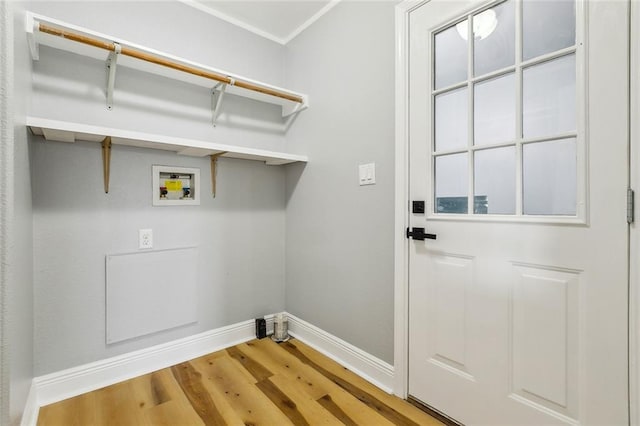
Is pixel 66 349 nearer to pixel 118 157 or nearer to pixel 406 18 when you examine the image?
pixel 118 157

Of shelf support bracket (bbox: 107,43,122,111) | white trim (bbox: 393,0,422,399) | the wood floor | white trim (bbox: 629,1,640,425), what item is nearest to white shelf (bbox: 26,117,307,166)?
shelf support bracket (bbox: 107,43,122,111)

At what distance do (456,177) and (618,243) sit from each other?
25.0 inches

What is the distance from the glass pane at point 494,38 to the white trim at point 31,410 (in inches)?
101

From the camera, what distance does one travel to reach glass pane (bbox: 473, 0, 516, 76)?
1.27m

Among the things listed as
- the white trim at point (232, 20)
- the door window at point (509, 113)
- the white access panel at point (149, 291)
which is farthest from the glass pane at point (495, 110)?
the white access panel at point (149, 291)

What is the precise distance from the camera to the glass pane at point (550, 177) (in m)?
1.12

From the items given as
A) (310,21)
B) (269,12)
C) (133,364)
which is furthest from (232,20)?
(133,364)

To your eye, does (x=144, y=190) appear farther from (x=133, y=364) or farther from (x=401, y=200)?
(x=401, y=200)

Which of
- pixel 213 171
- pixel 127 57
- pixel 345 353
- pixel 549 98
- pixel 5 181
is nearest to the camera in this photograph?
pixel 5 181

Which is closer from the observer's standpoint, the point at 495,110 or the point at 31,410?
the point at 495,110

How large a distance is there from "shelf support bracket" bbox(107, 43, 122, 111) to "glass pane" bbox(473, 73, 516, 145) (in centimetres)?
181

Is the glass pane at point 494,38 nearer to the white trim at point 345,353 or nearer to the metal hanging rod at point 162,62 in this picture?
the metal hanging rod at point 162,62

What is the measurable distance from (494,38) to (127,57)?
189cm

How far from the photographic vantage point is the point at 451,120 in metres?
1.49
